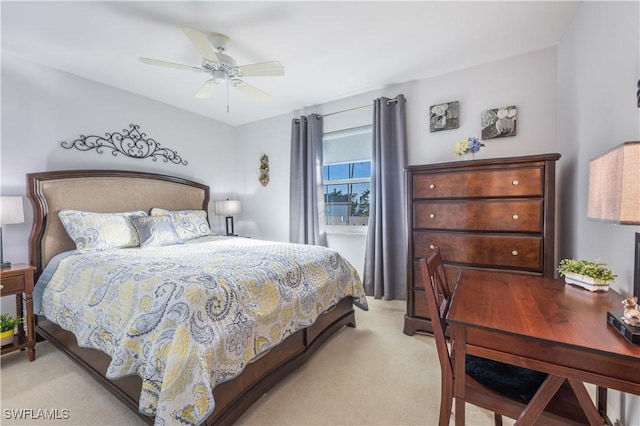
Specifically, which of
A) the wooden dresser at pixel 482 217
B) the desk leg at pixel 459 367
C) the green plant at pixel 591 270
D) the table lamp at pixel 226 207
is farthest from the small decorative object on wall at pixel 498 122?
the table lamp at pixel 226 207

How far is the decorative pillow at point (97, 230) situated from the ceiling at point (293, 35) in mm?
1501

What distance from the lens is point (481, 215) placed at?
2227 mm

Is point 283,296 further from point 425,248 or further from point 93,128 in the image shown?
point 93,128

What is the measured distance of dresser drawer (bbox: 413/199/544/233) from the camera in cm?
206

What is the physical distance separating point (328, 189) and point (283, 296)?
234 cm

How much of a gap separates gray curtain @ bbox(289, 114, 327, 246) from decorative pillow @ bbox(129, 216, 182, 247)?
1604 mm

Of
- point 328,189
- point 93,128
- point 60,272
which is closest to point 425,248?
point 328,189

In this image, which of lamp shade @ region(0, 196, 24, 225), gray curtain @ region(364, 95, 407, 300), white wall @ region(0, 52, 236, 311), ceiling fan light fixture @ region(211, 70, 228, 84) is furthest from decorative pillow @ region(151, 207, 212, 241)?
gray curtain @ region(364, 95, 407, 300)

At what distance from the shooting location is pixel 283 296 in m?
1.80

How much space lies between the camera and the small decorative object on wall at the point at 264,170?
14.4ft

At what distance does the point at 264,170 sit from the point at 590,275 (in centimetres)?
394

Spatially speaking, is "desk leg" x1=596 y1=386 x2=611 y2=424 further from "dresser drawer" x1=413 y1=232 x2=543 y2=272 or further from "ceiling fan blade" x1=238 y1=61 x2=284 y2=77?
"ceiling fan blade" x1=238 y1=61 x2=284 y2=77

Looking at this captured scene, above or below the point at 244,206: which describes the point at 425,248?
below

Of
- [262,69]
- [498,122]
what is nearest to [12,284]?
[262,69]
